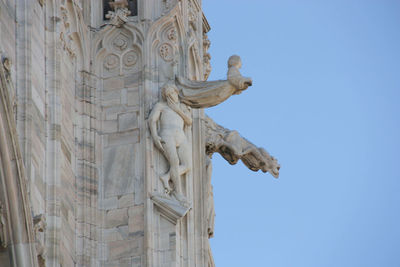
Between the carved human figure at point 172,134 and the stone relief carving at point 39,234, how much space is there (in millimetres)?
2769

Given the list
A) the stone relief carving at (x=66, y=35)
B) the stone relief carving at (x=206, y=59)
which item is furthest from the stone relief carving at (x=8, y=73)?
the stone relief carving at (x=206, y=59)

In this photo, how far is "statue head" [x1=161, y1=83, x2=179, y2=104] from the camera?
79.0ft

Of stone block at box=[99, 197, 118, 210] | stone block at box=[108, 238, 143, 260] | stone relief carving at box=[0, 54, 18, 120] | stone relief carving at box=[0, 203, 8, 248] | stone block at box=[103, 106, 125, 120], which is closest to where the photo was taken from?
stone relief carving at box=[0, 203, 8, 248]

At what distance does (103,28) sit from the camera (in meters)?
24.7

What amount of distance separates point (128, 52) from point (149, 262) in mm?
3227

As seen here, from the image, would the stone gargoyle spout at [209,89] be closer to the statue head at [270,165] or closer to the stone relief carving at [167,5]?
the stone relief carving at [167,5]

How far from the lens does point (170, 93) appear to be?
A: 79.0ft

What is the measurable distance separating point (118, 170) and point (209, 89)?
5.64 feet

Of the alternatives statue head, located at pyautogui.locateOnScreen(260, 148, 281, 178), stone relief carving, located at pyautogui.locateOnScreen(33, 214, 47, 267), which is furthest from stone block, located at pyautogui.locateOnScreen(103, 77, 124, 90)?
stone relief carving, located at pyautogui.locateOnScreen(33, 214, 47, 267)

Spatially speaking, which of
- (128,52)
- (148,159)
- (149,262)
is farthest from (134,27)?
(149,262)

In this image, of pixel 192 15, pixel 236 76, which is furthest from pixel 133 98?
pixel 192 15

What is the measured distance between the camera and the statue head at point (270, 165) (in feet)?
85.2

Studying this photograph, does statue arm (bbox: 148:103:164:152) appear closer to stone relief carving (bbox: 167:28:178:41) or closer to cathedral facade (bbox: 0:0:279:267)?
cathedral facade (bbox: 0:0:279:267)

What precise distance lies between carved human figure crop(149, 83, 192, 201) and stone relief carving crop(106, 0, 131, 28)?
1.16 meters
